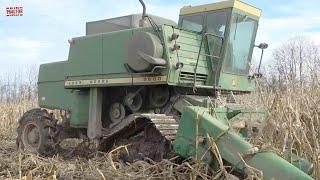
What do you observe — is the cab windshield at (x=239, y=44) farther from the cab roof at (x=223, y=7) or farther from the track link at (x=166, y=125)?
the track link at (x=166, y=125)

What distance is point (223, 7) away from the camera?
24.1 feet

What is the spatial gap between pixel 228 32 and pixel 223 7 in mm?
398

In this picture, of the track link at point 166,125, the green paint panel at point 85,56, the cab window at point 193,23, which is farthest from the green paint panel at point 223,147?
the green paint panel at point 85,56

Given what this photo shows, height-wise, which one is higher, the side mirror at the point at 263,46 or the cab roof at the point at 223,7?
the cab roof at the point at 223,7

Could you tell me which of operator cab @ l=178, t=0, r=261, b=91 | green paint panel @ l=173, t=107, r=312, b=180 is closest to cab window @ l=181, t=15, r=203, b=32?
operator cab @ l=178, t=0, r=261, b=91

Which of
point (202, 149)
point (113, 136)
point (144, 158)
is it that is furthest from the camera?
point (113, 136)

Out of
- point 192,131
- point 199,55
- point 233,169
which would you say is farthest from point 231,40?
point 233,169

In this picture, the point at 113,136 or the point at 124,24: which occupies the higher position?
the point at 124,24

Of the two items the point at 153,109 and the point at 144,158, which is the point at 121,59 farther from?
the point at 144,158

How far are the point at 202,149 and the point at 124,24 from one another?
401 centimetres

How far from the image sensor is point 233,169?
14.2 ft

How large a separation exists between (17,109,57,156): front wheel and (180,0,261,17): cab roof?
2.96 meters

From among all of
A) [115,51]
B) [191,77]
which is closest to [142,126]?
[191,77]

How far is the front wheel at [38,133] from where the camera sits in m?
8.16
